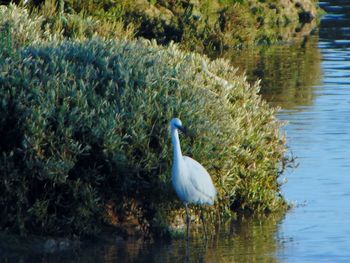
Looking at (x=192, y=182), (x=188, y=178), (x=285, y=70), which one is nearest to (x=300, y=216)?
(x=192, y=182)

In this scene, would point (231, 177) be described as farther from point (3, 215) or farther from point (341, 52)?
point (341, 52)

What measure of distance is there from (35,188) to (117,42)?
2.17 m

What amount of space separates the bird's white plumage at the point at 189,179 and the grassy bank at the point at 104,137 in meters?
0.36

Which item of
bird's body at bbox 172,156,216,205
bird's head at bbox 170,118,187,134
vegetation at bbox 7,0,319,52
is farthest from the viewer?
vegetation at bbox 7,0,319,52

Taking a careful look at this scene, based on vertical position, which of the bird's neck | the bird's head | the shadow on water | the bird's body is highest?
the bird's head

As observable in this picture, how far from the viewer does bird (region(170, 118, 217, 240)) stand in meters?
10.8

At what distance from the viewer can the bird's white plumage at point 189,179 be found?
10766 millimetres

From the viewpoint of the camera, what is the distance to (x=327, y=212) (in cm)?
1255

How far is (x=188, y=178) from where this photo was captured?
1090cm

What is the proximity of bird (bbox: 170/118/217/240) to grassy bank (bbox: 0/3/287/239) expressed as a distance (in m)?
0.35

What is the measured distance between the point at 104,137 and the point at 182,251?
135 centimetres

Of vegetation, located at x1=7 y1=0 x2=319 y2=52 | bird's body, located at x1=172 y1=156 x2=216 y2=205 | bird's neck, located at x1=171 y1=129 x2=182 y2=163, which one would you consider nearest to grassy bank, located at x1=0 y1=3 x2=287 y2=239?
bird's body, located at x1=172 y1=156 x2=216 y2=205

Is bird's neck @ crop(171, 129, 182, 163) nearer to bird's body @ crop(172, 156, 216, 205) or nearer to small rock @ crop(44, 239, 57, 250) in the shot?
bird's body @ crop(172, 156, 216, 205)

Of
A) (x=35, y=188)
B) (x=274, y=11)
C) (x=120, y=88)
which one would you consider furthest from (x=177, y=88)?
(x=274, y=11)
